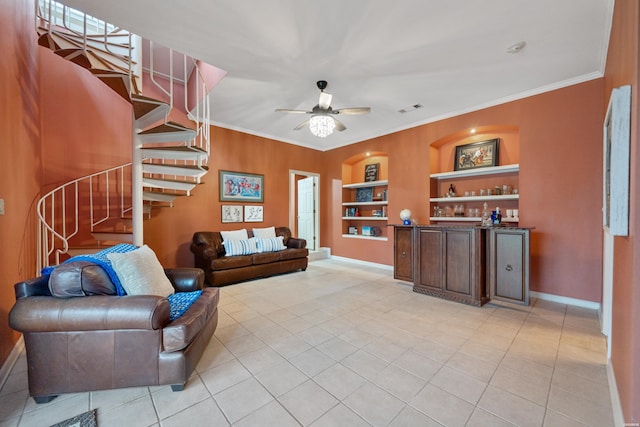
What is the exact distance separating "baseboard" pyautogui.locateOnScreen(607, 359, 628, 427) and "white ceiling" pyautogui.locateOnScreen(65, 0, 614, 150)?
9.42ft

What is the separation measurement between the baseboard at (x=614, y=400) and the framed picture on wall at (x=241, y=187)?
537 cm

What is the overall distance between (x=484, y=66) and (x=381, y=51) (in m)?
1.35

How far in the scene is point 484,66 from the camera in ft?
9.78

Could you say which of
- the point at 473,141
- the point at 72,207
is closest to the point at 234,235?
the point at 72,207

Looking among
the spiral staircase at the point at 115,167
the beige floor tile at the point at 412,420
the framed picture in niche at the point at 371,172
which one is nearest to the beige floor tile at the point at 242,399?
the beige floor tile at the point at 412,420

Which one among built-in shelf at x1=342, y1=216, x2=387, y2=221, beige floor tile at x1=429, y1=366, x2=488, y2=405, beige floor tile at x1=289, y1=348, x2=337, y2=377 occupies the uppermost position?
built-in shelf at x1=342, y1=216, x2=387, y2=221

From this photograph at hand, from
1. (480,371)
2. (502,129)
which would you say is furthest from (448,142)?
(480,371)

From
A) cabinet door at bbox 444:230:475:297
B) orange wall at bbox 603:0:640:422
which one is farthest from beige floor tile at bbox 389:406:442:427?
cabinet door at bbox 444:230:475:297

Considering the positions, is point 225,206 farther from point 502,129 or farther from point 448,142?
point 502,129

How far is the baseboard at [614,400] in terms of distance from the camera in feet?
4.38

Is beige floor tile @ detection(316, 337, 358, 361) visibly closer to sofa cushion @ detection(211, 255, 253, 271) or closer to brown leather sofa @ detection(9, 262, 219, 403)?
brown leather sofa @ detection(9, 262, 219, 403)

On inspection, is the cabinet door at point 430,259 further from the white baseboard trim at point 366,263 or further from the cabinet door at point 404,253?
the white baseboard trim at point 366,263

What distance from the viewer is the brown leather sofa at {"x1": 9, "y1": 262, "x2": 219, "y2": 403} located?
1507 millimetres

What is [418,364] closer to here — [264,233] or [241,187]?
[264,233]
